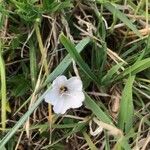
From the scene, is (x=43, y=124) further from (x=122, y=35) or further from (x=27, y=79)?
(x=122, y=35)

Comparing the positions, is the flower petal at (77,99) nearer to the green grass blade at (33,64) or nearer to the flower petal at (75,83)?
the flower petal at (75,83)

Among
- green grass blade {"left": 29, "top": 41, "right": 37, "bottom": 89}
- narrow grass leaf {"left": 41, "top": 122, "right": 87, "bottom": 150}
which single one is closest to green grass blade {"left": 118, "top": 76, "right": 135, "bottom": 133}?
narrow grass leaf {"left": 41, "top": 122, "right": 87, "bottom": 150}

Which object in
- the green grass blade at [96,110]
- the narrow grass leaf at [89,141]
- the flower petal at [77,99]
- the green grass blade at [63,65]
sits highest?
the green grass blade at [63,65]

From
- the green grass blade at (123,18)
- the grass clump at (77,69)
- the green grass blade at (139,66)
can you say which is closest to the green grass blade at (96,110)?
the grass clump at (77,69)

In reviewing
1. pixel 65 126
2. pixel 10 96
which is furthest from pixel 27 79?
pixel 65 126

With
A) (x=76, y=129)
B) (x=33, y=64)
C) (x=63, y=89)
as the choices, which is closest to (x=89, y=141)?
(x=76, y=129)

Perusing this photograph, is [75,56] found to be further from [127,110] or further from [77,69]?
[127,110]
